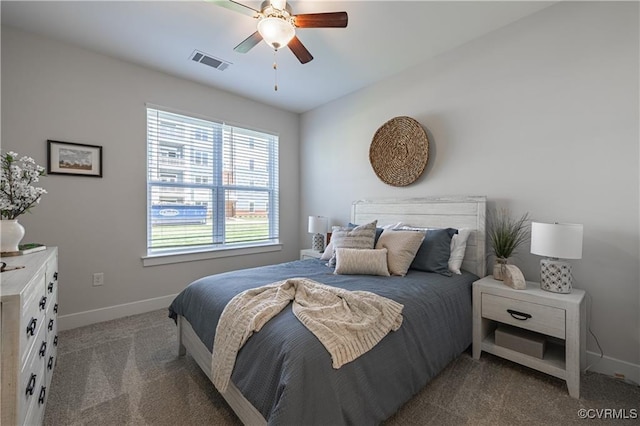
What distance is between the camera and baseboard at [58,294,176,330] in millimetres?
2604

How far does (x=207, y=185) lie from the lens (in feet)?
11.5

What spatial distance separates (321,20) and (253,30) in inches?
36.1

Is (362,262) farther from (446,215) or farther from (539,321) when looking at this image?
(539,321)

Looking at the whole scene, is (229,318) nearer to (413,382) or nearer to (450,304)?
(413,382)

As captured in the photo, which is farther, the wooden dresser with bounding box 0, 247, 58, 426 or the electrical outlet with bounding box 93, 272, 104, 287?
the electrical outlet with bounding box 93, 272, 104, 287

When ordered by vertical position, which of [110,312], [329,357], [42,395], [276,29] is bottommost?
[110,312]

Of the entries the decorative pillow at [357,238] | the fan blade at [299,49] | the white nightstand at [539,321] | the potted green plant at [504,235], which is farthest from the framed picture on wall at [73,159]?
the potted green plant at [504,235]

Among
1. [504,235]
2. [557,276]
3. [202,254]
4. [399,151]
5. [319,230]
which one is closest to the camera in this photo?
[557,276]

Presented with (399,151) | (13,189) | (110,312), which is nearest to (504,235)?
(399,151)

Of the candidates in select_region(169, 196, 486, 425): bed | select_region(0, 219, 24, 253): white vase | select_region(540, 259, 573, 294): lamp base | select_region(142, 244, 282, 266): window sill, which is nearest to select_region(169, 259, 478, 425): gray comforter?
select_region(169, 196, 486, 425): bed

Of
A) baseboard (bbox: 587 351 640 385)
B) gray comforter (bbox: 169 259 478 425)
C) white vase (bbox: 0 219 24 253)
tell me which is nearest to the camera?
gray comforter (bbox: 169 259 478 425)

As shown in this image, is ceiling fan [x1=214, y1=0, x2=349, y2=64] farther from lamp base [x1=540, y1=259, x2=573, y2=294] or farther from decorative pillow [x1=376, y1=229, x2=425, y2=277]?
lamp base [x1=540, y1=259, x2=573, y2=294]

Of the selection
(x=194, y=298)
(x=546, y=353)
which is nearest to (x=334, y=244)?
(x=194, y=298)

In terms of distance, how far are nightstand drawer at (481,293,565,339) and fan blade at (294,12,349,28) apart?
7.16 feet
